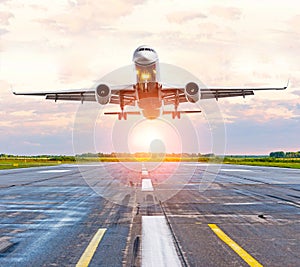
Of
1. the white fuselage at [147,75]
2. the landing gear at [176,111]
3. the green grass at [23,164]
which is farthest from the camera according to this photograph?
the green grass at [23,164]

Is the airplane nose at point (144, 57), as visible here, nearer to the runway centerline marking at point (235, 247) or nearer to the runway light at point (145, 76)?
the runway light at point (145, 76)

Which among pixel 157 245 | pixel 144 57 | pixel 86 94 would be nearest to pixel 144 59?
pixel 144 57

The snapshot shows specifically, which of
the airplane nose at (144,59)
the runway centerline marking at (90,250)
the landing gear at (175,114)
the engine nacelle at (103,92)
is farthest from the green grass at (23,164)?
the runway centerline marking at (90,250)

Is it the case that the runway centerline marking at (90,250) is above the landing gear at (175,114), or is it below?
below

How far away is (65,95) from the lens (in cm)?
3206

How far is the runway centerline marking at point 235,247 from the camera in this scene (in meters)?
6.03

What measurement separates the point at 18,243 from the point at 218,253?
3.61 metres

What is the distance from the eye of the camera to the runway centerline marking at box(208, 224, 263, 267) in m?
6.03

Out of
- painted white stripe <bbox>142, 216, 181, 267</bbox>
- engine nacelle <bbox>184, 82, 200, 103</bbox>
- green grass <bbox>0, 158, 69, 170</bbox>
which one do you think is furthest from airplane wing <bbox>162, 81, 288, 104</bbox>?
green grass <bbox>0, 158, 69, 170</bbox>

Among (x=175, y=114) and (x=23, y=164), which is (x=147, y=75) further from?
(x=23, y=164)

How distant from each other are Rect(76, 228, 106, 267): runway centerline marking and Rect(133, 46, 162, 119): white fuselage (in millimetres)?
16911

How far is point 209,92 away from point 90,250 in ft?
86.0

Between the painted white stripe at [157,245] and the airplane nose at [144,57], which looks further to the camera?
the airplane nose at [144,57]

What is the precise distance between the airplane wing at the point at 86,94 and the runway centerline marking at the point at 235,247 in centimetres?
1857
